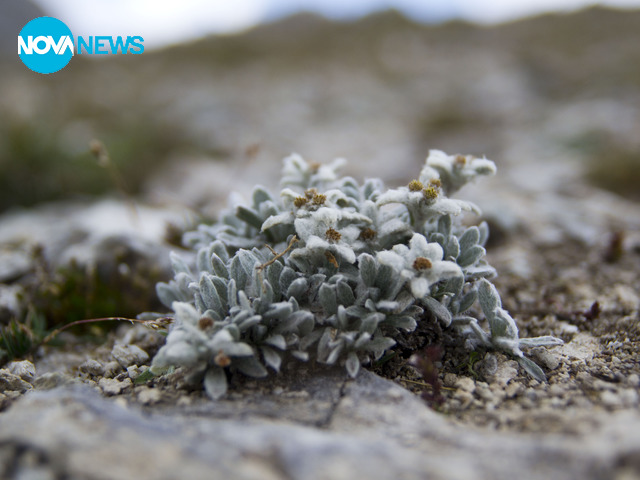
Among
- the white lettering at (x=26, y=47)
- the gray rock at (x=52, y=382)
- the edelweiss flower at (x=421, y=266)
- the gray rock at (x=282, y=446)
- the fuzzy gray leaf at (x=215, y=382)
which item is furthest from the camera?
the white lettering at (x=26, y=47)

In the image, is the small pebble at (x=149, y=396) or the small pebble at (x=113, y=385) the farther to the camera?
the small pebble at (x=113, y=385)

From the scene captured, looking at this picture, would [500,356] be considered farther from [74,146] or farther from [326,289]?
[74,146]

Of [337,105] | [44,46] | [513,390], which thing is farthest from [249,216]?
[337,105]

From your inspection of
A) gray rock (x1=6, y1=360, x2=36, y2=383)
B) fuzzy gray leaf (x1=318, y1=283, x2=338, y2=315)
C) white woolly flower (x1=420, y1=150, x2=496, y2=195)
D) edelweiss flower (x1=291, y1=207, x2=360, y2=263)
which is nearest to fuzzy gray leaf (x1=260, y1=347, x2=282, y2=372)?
fuzzy gray leaf (x1=318, y1=283, x2=338, y2=315)

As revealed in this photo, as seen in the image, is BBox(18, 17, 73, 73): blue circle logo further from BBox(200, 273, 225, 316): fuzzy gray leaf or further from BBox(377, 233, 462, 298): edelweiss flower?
BBox(377, 233, 462, 298): edelweiss flower

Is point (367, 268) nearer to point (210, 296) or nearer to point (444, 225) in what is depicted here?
point (444, 225)

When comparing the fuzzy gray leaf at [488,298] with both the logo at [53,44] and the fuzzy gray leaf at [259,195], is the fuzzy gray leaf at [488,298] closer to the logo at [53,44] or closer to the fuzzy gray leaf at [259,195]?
the fuzzy gray leaf at [259,195]

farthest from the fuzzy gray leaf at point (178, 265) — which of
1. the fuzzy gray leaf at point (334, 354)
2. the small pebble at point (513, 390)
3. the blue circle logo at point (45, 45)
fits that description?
the blue circle logo at point (45, 45)
